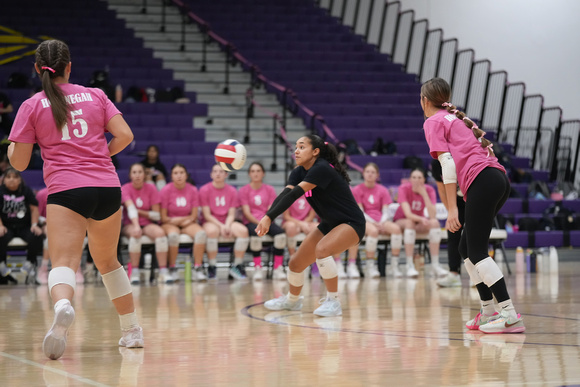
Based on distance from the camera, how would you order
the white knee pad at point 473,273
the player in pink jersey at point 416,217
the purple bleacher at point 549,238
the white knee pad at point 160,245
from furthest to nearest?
the purple bleacher at point 549,238, the player in pink jersey at point 416,217, the white knee pad at point 160,245, the white knee pad at point 473,273

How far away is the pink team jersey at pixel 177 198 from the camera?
33.9 ft

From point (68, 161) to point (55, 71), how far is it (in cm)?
50

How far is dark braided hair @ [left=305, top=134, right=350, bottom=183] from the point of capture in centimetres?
647

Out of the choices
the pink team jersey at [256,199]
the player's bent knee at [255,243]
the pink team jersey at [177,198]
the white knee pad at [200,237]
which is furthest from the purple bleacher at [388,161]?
the white knee pad at [200,237]

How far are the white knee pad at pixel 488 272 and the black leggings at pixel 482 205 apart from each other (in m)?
0.04

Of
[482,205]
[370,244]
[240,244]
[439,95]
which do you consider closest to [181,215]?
[240,244]

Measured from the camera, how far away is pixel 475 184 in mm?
5141

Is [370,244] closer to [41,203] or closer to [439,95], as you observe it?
[41,203]

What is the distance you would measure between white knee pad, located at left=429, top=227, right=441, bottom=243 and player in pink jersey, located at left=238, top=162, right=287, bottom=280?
1845 millimetres

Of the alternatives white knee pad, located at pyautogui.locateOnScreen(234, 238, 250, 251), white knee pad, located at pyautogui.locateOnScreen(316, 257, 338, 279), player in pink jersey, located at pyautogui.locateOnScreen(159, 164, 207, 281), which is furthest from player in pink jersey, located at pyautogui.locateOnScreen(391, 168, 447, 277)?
white knee pad, located at pyautogui.locateOnScreen(316, 257, 338, 279)

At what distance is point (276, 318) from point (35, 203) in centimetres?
474

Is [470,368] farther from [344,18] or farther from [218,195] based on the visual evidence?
[344,18]

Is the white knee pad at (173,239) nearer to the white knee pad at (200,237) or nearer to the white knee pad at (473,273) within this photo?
the white knee pad at (200,237)

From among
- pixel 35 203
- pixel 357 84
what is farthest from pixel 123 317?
pixel 357 84
